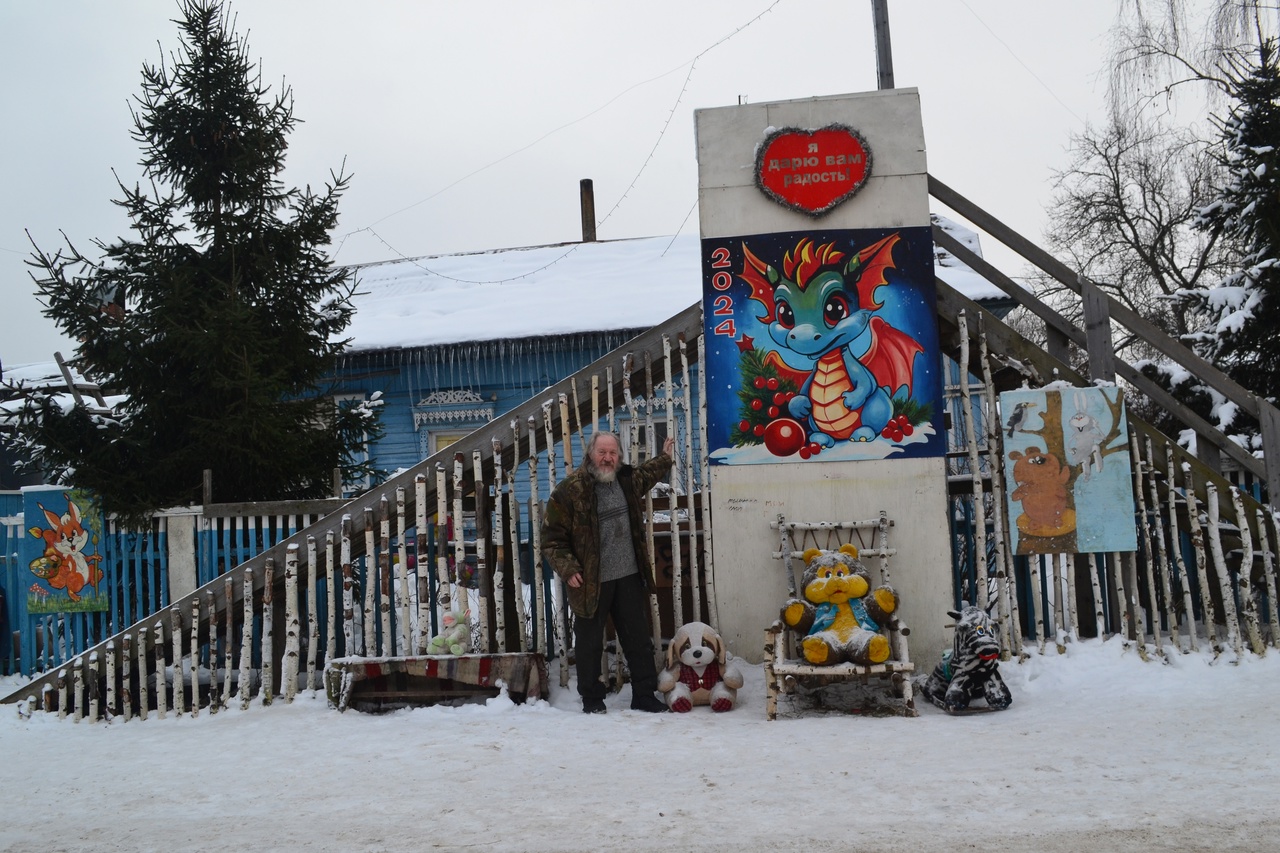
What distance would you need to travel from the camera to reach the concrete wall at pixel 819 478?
6.87 meters

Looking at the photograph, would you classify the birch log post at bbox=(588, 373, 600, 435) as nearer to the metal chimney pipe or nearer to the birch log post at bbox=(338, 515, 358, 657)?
the birch log post at bbox=(338, 515, 358, 657)

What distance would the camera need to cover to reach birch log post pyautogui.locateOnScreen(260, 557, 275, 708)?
678cm

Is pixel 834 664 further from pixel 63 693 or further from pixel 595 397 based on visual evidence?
pixel 63 693

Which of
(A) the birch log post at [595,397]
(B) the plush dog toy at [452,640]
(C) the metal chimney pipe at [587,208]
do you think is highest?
(C) the metal chimney pipe at [587,208]

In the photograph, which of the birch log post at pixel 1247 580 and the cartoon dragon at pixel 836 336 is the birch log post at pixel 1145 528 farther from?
the cartoon dragon at pixel 836 336

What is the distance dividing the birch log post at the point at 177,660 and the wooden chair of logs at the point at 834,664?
3763 mm

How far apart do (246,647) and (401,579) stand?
1.10 meters

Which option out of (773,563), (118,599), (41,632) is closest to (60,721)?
(118,599)

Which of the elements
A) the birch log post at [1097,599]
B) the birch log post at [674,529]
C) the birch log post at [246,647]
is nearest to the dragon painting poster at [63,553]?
the birch log post at [246,647]

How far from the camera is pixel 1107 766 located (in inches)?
181

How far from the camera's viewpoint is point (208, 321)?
802cm

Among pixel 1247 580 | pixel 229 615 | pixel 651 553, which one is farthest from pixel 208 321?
pixel 1247 580

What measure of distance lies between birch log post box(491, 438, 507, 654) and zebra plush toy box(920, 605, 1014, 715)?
2.83 meters

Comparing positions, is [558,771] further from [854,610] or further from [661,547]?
[661,547]
